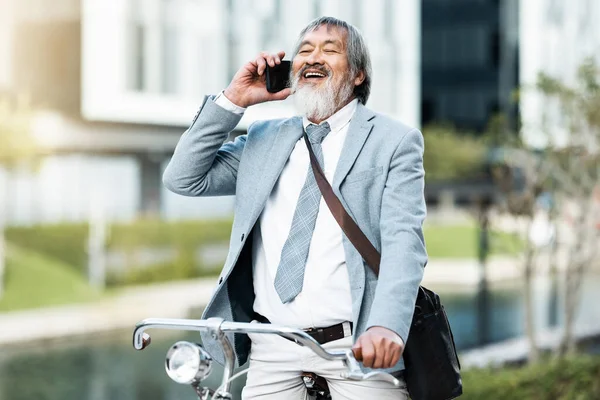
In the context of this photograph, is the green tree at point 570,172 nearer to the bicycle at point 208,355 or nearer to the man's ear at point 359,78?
the man's ear at point 359,78

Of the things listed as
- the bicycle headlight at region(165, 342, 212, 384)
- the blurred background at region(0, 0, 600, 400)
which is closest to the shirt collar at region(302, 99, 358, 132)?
the bicycle headlight at region(165, 342, 212, 384)

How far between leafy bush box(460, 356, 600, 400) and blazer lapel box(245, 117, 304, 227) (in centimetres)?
383

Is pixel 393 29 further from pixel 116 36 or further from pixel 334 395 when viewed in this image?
pixel 334 395

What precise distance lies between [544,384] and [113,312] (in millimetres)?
13678

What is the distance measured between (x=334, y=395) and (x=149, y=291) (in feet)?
58.7

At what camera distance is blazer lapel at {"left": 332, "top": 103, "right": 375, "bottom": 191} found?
2.50 m

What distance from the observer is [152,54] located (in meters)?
22.3

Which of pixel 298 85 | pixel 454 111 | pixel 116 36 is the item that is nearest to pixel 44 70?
pixel 116 36

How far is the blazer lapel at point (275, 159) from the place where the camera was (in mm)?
2555

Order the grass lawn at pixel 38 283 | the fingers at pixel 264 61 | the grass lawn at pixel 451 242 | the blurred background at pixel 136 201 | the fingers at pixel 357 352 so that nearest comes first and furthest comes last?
1. the fingers at pixel 357 352
2. the fingers at pixel 264 61
3. the blurred background at pixel 136 201
4. the grass lawn at pixel 38 283
5. the grass lawn at pixel 451 242

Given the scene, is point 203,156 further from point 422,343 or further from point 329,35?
point 422,343

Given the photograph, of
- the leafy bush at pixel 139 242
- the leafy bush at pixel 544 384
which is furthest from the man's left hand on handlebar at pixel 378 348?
the leafy bush at pixel 139 242

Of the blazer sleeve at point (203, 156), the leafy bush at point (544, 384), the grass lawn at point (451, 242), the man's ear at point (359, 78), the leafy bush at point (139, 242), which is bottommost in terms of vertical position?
the grass lawn at point (451, 242)

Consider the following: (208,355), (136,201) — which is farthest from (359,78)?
(136,201)
